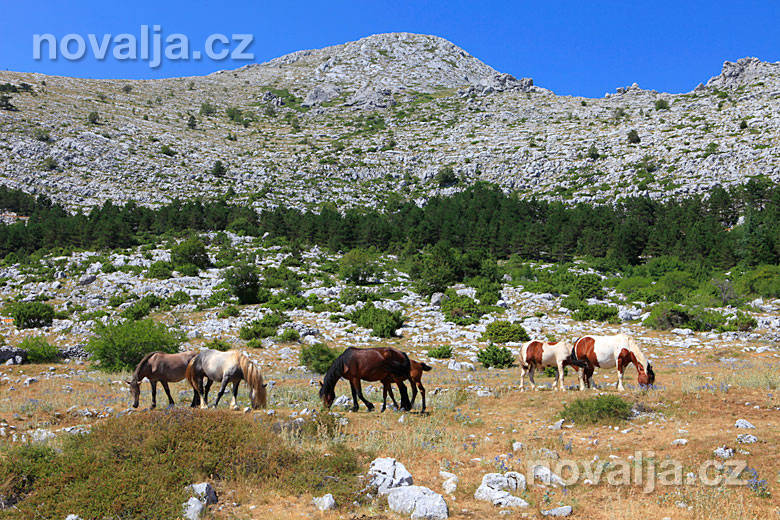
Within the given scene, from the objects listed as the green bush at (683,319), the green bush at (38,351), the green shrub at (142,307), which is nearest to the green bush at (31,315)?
the green shrub at (142,307)

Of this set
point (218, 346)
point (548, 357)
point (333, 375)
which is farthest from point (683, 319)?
point (218, 346)

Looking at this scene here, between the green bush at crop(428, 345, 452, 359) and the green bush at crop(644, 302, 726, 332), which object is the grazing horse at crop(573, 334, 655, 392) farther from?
the green bush at crop(644, 302, 726, 332)

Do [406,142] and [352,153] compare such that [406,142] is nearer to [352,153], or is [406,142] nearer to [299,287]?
[352,153]

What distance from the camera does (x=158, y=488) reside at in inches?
225

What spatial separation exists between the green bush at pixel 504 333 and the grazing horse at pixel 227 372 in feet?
55.9

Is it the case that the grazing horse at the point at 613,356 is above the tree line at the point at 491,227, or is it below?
below

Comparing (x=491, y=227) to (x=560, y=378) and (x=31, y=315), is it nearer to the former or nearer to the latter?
(x=560, y=378)

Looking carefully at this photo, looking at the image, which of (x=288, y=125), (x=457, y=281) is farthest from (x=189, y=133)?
(x=457, y=281)

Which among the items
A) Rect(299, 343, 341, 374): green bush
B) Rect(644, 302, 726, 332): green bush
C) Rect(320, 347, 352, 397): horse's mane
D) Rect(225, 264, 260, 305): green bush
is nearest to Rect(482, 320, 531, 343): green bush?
Rect(644, 302, 726, 332): green bush

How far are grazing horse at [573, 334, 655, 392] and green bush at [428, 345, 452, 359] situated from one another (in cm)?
971

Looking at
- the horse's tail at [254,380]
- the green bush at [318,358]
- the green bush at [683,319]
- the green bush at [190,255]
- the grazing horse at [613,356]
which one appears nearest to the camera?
Answer: the horse's tail at [254,380]

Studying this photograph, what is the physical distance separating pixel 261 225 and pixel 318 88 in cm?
8456

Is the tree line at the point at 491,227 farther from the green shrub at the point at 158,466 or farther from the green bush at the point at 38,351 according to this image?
the green shrub at the point at 158,466

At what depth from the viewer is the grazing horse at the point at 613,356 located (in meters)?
12.2
